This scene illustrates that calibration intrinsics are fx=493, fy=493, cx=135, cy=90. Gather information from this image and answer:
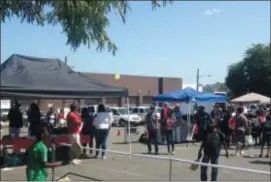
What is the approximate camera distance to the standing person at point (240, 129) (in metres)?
16.5

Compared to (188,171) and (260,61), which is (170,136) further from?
(260,61)

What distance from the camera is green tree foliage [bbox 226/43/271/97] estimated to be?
6644 centimetres

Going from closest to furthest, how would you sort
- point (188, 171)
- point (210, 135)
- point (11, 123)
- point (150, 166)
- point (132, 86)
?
point (188, 171), point (150, 166), point (210, 135), point (11, 123), point (132, 86)

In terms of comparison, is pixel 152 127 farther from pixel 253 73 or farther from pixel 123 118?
pixel 253 73

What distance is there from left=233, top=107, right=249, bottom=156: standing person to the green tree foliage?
50.3m

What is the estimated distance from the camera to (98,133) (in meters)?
15.1

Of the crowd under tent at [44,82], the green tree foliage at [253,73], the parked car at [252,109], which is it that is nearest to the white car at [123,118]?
the parked car at [252,109]

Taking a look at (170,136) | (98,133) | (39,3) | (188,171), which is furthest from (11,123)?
(39,3)

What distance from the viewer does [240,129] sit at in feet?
54.0

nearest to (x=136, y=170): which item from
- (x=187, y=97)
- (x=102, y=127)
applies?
(x=102, y=127)

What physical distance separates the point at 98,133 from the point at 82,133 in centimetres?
134

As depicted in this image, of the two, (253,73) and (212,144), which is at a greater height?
(253,73)

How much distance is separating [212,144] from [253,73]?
5992cm

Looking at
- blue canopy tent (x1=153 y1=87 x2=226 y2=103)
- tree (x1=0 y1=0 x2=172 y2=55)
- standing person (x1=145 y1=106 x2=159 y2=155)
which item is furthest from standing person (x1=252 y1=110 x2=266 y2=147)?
tree (x1=0 y1=0 x2=172 y2=55)
